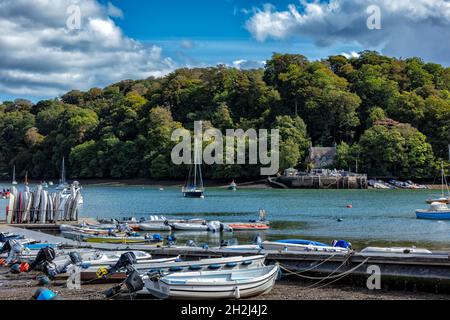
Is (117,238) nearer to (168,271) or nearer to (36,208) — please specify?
(36,208)

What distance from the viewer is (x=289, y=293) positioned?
21.0 meters

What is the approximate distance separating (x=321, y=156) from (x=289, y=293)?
11879cm

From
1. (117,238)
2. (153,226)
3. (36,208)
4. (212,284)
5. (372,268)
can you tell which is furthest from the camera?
(153,226)

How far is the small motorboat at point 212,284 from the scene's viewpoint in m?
18.6

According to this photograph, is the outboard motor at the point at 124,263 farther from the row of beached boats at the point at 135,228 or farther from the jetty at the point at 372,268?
the row of beached boats at the point at 135,228

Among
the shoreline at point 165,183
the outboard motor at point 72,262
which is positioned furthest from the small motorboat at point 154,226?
the shoreline at point 165,183

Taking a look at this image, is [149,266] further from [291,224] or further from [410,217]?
[410,217]

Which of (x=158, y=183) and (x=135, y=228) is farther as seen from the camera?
(x=158, y=183)

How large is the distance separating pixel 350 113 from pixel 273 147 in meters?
21.0

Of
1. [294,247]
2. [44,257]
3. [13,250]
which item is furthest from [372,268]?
[13,250]

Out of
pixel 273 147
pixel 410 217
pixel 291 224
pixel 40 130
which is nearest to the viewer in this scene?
pixel 291 224

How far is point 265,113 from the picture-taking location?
14762 centimetres
